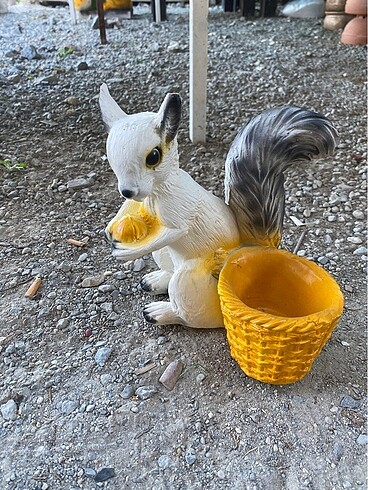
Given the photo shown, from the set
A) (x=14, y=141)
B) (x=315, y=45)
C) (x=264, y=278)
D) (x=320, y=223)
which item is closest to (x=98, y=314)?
(x=264, y=278)

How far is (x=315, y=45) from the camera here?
367cm

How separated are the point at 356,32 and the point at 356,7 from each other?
0.59 ft

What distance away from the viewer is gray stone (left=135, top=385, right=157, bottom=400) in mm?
1147

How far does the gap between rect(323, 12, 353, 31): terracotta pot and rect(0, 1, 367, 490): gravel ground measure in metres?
1.48

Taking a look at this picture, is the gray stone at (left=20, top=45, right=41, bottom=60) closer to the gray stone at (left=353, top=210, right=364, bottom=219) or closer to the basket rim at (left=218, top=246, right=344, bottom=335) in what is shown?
the gray stone at (left=353, top=210, right=364, bottom=219)

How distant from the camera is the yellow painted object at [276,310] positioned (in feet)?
3.29

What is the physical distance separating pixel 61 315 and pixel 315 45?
121 inches

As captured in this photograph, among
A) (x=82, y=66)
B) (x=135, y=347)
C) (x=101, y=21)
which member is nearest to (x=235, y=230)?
(x=135, y=347)

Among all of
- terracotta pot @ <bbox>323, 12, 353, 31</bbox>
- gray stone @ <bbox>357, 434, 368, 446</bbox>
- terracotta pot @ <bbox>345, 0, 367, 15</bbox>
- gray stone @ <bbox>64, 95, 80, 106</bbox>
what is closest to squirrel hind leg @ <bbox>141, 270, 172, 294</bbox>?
gray stone @ <bbox>357, 434, 368, 446</bbox>

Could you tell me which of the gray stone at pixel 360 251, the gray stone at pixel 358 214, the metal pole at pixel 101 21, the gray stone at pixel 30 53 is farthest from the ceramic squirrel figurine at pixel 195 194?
the metal pole at pixel 101 21

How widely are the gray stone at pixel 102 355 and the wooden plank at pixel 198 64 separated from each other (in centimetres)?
130

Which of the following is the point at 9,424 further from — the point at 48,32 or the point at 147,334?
the point at 48,32

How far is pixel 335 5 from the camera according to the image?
13.0ft

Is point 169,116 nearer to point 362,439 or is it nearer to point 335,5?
point 362,439
